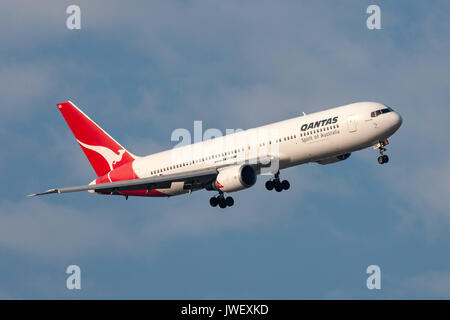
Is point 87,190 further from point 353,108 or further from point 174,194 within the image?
point 353,108

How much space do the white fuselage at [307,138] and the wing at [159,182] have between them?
3.68 feet

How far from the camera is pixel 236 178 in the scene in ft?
212

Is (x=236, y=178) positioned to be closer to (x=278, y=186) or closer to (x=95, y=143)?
(x=278, y=186)

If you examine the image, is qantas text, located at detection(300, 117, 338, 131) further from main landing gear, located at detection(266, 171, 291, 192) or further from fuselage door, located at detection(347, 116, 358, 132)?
main landing gear, located at detection(266, 171, 291, 192)

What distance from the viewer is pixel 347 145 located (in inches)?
2468

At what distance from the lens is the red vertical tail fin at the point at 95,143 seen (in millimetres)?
77500

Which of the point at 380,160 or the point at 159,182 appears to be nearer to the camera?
the point at 380,160

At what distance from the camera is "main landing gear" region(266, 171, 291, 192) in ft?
229

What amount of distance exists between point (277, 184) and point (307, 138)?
25.3 ft

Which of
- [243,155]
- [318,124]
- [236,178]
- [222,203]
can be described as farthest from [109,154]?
[318,124]

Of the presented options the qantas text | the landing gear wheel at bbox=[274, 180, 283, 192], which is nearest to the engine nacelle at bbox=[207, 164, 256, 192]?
the landing gear wheel at bbox=[274, 180, 283, 192]

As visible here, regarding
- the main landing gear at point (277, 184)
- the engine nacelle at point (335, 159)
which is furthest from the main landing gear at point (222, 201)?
the engine nacelle at point (335, 159)

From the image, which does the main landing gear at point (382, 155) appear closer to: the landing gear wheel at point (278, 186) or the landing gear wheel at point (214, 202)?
the landing gear wheel at point (278, 186)

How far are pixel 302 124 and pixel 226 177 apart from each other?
262 inches
